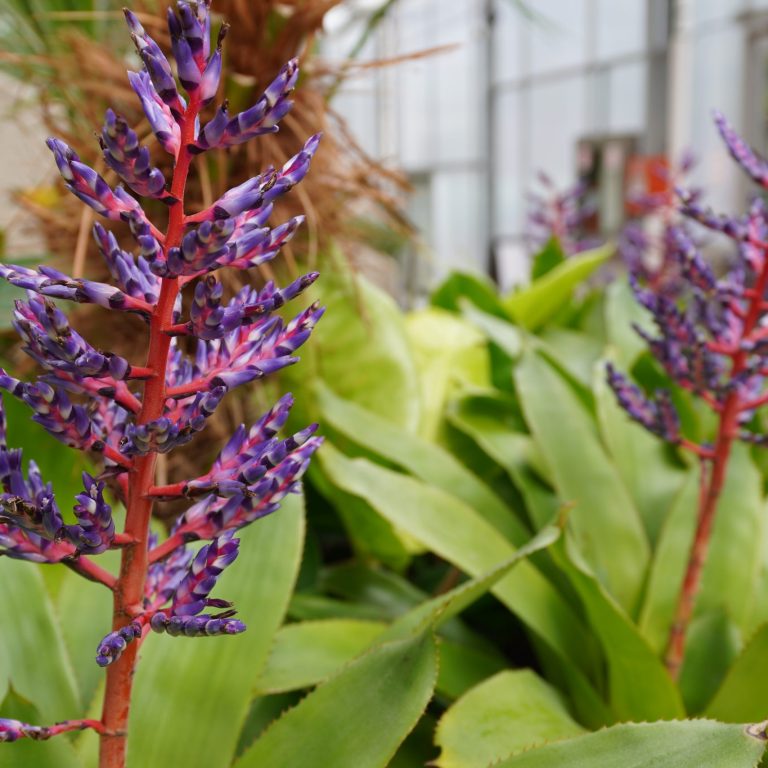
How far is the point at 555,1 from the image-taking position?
750 cm

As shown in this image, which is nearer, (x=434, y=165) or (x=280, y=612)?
(x=280, y=612)

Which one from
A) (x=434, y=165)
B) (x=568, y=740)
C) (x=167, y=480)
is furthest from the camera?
(x=434, y=165)

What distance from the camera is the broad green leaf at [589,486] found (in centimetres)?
74

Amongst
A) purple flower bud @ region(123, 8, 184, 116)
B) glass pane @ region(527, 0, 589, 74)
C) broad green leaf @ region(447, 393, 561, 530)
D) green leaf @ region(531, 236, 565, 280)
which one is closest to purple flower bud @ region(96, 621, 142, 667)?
purple flower bud @ region(123, 8, 184, 116)

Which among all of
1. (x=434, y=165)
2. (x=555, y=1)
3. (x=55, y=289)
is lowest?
(x=55, y=289)

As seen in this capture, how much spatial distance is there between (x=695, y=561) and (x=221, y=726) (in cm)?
36

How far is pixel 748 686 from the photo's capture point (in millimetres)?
550

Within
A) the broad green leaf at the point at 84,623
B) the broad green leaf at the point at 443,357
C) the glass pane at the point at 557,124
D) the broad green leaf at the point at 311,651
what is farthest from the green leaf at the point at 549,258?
the glass pane at the point at 557,124

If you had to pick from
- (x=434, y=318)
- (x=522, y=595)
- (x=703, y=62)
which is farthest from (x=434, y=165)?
(x=522, y=595)

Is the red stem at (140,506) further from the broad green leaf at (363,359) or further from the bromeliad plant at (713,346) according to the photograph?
the broad green leaf at (363,359)

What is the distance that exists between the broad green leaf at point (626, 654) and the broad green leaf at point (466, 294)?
0.67 m

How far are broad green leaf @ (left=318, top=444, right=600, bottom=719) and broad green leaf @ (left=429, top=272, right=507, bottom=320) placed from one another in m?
0.55

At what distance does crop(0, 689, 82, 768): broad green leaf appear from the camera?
38 cm

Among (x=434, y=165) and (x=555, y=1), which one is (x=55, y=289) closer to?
(x=555, y=1)
